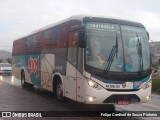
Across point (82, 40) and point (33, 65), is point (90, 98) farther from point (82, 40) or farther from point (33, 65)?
point (33, 65)

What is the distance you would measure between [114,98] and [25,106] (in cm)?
370

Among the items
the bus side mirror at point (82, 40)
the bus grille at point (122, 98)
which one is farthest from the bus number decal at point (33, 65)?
the bus grille at point (122, 98)

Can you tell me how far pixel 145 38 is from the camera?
11.9 m

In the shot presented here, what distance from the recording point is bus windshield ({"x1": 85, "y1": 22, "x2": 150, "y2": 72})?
1104 centimetres

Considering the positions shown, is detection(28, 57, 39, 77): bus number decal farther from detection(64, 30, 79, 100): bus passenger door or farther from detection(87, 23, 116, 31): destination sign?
detection(87, 23, 116, 31): destination sign

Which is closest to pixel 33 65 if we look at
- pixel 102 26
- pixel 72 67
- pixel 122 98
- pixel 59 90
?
pixel 59 90

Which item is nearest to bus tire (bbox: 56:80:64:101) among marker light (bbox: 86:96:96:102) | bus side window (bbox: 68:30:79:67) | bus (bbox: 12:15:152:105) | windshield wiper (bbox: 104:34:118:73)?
bus (bbox: 12:15:152:105)

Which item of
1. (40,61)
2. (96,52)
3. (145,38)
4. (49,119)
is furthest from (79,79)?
(40,61)

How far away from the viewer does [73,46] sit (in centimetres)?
1212

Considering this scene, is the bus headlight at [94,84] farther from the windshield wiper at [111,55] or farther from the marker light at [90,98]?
the windshield wiper at [111,55]

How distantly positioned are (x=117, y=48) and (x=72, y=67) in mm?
1801

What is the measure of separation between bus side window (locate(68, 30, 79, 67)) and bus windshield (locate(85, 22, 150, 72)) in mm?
818

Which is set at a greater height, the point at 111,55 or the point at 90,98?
the point at 111,55

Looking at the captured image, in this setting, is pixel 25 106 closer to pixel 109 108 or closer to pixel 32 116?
pixel 32 116
